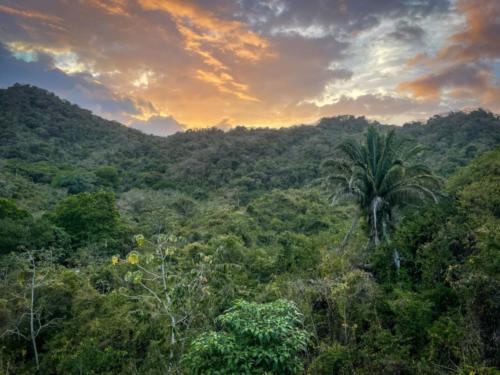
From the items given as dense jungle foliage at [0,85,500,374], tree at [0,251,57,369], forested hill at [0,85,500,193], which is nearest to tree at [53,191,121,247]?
dense jungle foliage at [0,85,500,374]

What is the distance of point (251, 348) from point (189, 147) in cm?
6648

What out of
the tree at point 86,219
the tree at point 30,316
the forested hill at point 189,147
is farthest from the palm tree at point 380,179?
the tree at point 86,219

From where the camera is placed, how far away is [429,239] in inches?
469

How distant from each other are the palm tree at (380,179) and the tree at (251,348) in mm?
8941

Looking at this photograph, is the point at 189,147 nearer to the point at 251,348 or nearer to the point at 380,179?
the point at 380,179

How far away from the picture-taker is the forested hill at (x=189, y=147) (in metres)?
47.2

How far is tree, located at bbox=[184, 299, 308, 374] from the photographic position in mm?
5633

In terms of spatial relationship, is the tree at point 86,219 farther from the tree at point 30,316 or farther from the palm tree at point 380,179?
the palm tree at point 380,179

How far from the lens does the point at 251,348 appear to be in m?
5.80

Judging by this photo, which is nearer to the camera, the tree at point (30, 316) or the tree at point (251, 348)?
the tree at point (251, 348)

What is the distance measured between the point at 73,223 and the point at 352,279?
24.2 meters

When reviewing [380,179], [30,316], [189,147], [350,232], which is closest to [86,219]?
[30,316]

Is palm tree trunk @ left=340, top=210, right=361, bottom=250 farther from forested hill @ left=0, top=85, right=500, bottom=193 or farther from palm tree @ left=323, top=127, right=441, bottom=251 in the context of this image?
forested hill @ left=0, top=85, right=500, bottom=193

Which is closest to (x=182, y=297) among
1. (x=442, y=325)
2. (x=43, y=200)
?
(x=442, y=325)
